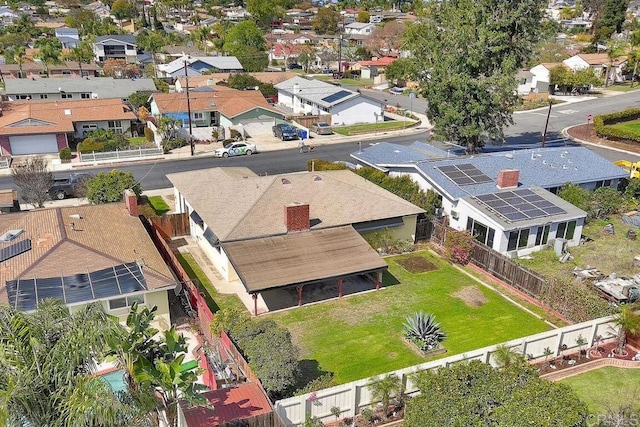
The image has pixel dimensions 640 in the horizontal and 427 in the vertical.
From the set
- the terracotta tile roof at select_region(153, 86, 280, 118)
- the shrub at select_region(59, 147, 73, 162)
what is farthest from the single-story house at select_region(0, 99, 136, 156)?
the terracotta tile roof at select_region(153, 86, 280, 118)

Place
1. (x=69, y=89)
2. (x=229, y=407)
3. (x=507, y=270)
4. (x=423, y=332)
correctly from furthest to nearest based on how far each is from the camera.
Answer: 1. (x=69, y=89)
2. (x=507, y=270)
3. (x=423, y=332)
4. (x=229, y=407)

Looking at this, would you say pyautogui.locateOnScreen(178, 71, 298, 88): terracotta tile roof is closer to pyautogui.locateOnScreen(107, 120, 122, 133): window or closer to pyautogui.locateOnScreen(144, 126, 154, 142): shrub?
pyautogui.locateOnScreen(107, 120, 122, 133): window

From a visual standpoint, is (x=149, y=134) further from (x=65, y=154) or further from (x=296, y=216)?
(x=296, y=216)

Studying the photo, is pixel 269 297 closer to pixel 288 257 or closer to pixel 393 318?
pixel 288 257

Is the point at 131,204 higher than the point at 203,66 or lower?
higher

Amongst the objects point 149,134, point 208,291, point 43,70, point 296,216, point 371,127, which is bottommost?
point 371,127

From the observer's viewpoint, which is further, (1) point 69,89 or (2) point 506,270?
(1) point 69,89

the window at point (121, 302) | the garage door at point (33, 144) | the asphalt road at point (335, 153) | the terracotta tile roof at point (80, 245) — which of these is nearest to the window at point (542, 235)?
the asphalt road at point (335, 153)

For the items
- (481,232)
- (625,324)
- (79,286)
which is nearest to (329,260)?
(481,232)
